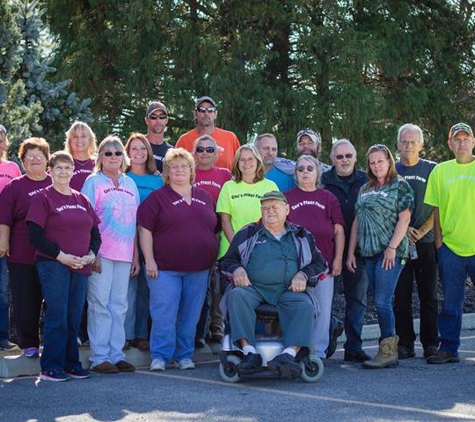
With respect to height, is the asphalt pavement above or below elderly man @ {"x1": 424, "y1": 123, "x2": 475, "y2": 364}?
below

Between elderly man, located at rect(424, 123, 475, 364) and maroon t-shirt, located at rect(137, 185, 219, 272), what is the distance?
2112 millimetres

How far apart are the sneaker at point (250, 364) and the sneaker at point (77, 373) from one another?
1.36 metres

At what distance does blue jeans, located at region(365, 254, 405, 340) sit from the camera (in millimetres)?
9359

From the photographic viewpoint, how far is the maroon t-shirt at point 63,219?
847 centimetres

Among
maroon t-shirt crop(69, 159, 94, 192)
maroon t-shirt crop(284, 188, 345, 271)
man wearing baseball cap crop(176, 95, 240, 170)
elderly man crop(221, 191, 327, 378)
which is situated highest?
man wearing baseball cap crop(176, 95, 240, 170)

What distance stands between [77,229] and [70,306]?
657 millimetres

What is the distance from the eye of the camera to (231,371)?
8531mm

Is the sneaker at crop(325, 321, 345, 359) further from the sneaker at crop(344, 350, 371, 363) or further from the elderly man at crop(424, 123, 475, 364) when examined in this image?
the elderly man at crop(424, 123, 475, 364)

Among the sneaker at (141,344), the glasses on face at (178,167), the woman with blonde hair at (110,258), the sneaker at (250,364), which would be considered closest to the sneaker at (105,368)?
the woman with blonde hair at (110,258)

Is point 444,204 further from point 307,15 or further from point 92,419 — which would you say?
point 307,15

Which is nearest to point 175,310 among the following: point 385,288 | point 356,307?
point 356,307

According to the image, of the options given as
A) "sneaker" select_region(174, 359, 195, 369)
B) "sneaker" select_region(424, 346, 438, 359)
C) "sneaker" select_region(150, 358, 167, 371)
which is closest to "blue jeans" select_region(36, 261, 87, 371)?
"sneaker" select_region(150, 358, 167, 371)

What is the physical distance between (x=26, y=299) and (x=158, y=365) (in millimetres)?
1282

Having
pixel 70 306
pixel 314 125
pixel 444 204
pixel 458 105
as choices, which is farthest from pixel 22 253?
pixel 458 105
